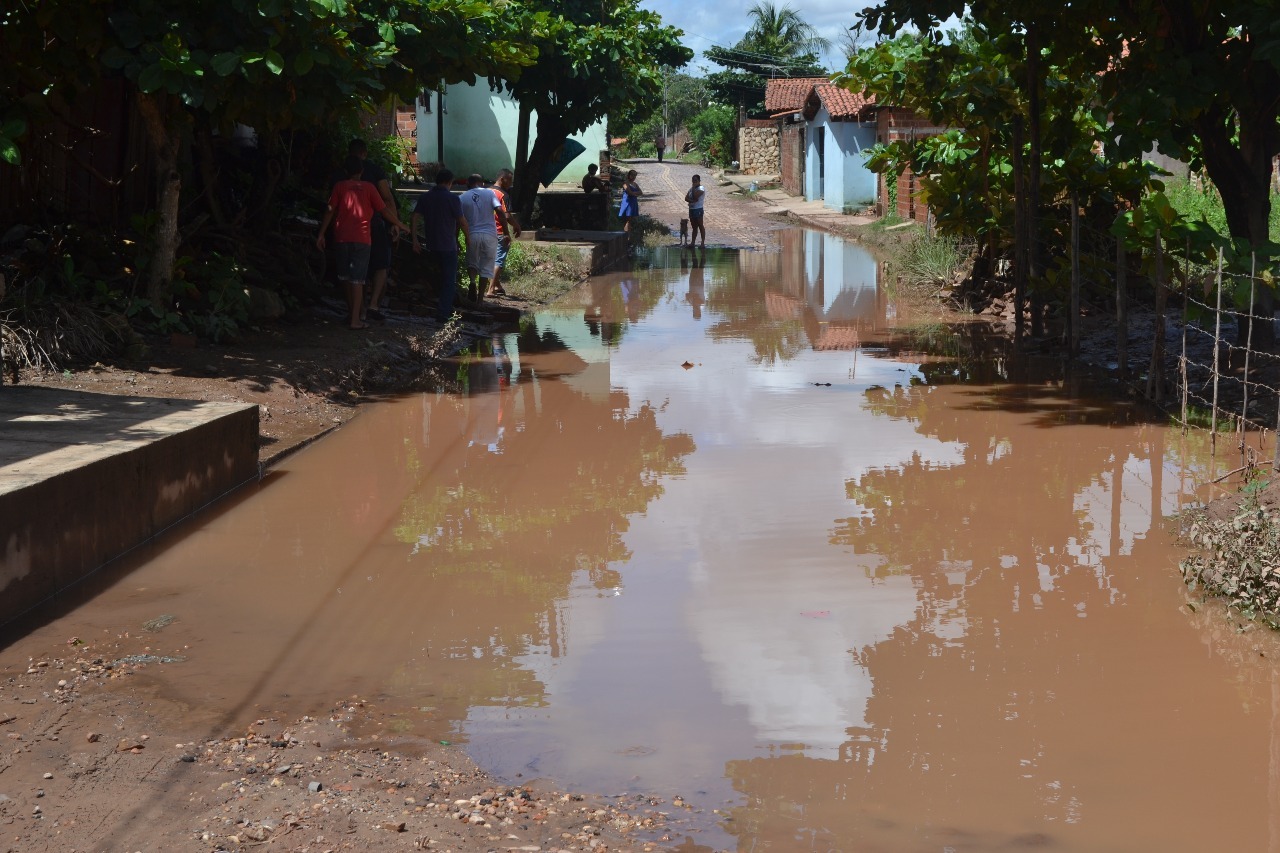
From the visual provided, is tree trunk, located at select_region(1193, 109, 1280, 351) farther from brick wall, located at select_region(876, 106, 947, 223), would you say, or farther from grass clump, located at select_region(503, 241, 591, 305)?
brick wall, located at select_region(876, 106, 947, 223)

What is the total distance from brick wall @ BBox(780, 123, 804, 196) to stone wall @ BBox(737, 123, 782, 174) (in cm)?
448

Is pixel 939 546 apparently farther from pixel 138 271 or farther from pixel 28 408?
pixel 138 271

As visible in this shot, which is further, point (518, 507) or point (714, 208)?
point (714, 208)

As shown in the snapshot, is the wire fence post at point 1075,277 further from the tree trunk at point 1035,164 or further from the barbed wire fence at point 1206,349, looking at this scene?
the tree trunk at point 1035,164

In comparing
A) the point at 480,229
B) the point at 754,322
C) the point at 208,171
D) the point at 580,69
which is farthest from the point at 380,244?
the point at 580,69

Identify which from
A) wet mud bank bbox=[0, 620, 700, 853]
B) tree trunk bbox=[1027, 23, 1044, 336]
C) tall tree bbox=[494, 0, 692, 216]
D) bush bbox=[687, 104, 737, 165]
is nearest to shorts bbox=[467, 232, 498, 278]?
tree trunk bbox=[1027, 23, 1044, 336]

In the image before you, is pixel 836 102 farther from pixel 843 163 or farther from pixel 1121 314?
pixel 1121 314

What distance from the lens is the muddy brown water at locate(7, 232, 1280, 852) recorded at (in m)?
4.42

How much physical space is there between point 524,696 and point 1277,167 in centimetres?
2112

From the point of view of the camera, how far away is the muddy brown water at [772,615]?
14.5 ft

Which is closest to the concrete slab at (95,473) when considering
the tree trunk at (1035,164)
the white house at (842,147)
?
the tree trunk at (1035,164)

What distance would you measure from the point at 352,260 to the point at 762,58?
57538 mm

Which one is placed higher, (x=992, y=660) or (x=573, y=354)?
(x=573, y=354)

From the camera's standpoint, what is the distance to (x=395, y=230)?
13305 millimetres
